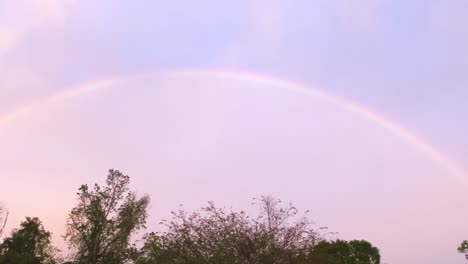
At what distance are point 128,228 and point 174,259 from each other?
20342 mm

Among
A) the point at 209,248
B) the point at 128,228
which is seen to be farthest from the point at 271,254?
the point at 128,228

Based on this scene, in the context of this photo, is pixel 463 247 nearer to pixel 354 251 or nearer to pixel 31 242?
pixel 354 251

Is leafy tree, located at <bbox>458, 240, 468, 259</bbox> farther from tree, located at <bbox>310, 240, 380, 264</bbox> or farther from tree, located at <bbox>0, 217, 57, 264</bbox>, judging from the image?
tree, located at <bbox>0, 217, 57, 264</bbox>

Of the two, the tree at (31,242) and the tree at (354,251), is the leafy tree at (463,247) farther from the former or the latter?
the tree at (31,242)

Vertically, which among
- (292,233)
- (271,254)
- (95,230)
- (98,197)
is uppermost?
(98,197)

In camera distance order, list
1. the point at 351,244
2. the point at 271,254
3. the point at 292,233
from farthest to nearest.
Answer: the point at 351,244 → the point at 292,233 → the point at 271,254

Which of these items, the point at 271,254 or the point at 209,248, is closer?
the point at 271,254

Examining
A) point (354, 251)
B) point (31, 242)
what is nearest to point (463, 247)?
point (354, 251)

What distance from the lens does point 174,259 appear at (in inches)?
1166

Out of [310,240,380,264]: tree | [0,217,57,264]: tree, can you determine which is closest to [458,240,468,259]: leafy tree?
[310,240,380,264]: tree

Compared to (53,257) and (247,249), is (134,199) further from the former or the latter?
(247,249)

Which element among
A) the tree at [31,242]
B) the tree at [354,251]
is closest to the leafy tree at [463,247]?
the tree at [354,251]

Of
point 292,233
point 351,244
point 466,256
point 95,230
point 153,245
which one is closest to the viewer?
point 292,233

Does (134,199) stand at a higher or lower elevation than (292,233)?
higher
